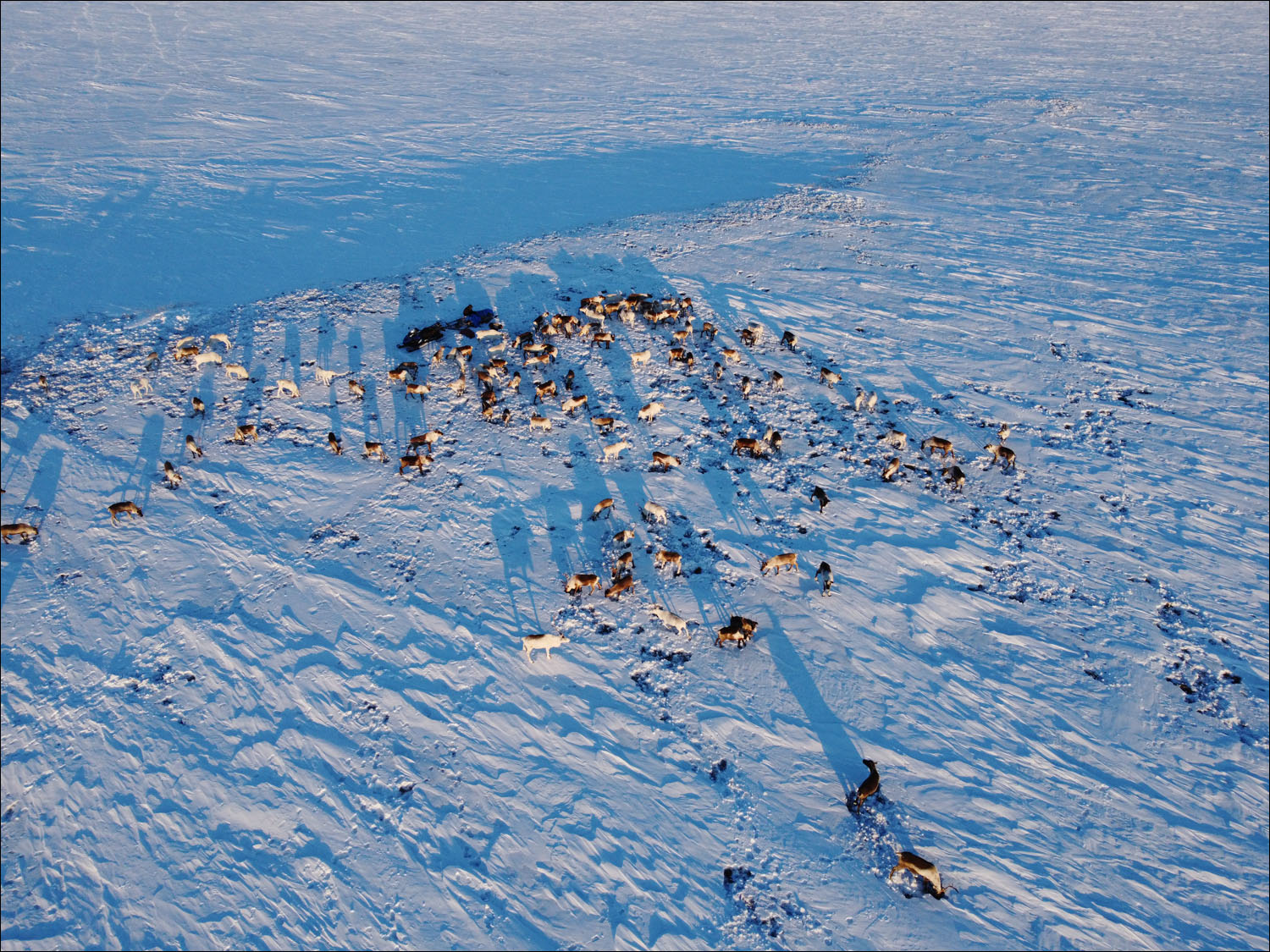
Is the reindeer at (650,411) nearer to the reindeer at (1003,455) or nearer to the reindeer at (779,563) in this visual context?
the reindeer at (779,563)

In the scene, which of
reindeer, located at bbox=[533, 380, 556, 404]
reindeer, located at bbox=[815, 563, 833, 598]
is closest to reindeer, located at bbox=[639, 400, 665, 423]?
reindeer, located at bbox=[533, 380, 556, 404]

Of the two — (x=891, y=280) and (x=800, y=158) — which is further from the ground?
(x=800, y=158)

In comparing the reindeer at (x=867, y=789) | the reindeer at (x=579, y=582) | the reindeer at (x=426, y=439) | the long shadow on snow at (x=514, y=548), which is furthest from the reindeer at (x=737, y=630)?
the reindeer at (x=426, y=439)

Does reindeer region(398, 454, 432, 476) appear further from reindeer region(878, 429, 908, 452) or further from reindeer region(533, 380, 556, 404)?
reindeer region(878, 429, 908, 452)

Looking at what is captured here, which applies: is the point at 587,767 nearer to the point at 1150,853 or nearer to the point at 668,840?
the point at 668,840

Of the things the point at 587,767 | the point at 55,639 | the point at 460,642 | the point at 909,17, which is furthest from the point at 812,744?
the point at 909,17
